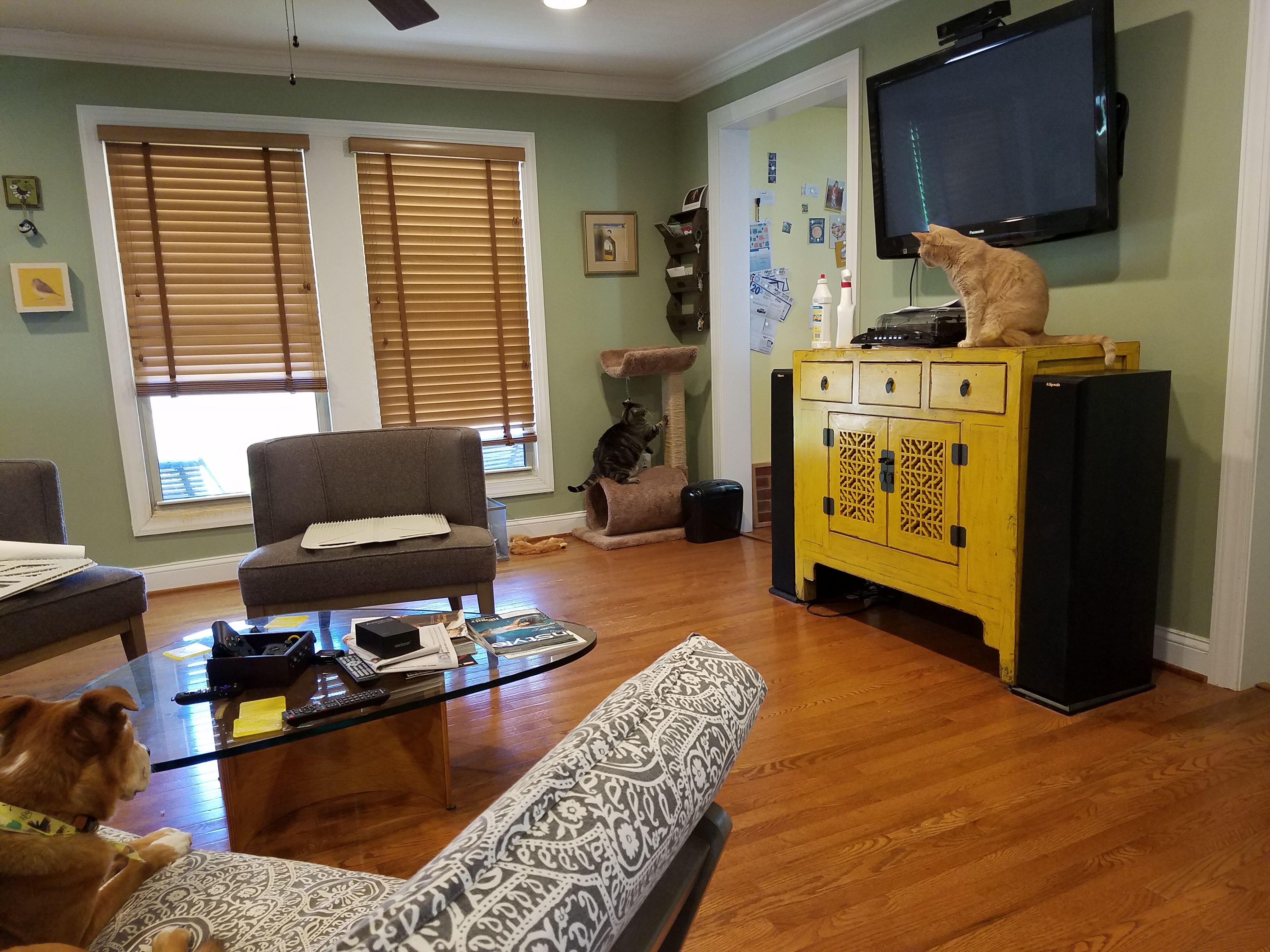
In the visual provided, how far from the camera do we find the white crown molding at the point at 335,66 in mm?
3631

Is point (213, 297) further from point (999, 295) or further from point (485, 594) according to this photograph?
point (999, 295)

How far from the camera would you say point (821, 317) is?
3350mm

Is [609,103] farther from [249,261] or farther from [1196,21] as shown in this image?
[1196,21]

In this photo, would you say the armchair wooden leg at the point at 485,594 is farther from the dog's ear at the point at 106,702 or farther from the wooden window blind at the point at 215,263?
the wooden window blind at the point at 215,263

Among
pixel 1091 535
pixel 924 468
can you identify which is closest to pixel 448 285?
pixel 924 468

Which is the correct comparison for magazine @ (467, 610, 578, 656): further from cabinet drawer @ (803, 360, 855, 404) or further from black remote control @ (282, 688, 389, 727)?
cabinet drawer @ (803, 360, 855, 404)

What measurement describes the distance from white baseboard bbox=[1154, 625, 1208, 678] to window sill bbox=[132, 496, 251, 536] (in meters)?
3.76

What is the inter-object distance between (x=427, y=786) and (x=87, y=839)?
0.94 metres

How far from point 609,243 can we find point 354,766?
11.6 ft

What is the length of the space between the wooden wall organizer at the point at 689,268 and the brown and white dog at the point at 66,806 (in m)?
3.95

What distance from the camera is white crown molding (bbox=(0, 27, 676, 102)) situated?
3.63 m

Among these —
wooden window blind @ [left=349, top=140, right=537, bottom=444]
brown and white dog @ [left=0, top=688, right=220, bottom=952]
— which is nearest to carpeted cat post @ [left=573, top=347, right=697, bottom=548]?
wooden window blind @ [left=349, top=140, right=537, bottom=444]

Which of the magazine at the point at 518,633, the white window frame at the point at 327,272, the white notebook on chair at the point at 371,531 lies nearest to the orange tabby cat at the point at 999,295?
the magazine at the point at 518,633

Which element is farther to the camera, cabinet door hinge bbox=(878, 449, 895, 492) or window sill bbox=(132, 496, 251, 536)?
window sill bbox=(132, 496, 251, 536)
